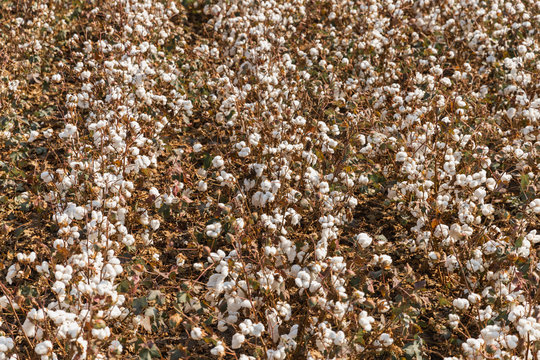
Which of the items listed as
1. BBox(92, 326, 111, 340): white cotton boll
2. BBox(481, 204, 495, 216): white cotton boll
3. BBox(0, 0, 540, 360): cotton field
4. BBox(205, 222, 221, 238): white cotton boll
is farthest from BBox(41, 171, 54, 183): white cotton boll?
BBox(481, 204, 495, 216): white cotton boll

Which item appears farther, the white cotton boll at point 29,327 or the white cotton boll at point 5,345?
the white cotton boll at point 29,327

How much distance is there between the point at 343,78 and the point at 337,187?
6.97 feet

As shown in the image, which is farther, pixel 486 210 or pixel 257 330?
pixel 486 210

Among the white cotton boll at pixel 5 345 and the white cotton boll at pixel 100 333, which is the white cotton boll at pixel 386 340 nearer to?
the white cotton boll at pixel 100 333

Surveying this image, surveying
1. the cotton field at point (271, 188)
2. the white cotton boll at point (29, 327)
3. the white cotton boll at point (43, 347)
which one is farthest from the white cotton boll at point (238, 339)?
the white cotton boll at point (29, 327)

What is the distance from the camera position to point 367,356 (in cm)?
302

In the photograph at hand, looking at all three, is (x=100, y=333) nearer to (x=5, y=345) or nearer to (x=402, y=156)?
(x=5, y=345)

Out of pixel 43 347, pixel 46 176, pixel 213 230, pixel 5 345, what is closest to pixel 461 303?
pixel 213 230

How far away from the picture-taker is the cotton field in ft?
9.68

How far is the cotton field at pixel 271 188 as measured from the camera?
295cm

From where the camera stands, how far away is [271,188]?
3.87 metres

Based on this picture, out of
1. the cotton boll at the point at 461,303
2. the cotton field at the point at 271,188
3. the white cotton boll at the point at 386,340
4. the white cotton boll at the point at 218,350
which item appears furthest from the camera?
the cotton boll at the point at 461,303

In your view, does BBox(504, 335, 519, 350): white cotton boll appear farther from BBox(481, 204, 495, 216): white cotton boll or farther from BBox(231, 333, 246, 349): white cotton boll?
BBox(231, 333, 246, 349): white cotton boll

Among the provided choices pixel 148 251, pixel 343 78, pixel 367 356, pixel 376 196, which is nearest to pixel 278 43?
pixel 343 78
